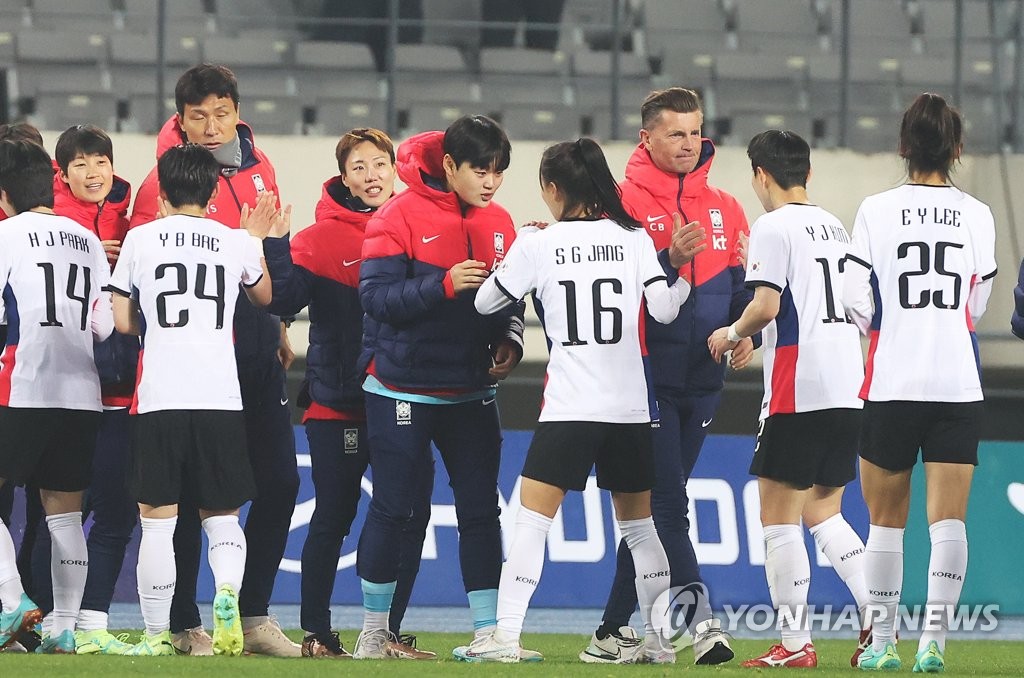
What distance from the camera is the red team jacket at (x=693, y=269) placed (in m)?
5.59

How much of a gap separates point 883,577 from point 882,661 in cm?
28

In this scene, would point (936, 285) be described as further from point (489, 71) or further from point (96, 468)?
point (489, 71)

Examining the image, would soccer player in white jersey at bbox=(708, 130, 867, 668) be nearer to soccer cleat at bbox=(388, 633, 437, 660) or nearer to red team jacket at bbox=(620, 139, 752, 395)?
red team jacket at bbox=(620, 139, 752, 395)

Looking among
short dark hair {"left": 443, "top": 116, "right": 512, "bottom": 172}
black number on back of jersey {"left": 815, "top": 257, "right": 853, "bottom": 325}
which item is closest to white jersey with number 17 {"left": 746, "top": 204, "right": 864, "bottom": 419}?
black number on back of jersey {"left": 815, "top": 257, "right": 853, "bottom": 325}

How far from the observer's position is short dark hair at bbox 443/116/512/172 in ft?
17.4

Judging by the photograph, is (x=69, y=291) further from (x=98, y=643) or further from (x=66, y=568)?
(x=98, y=643)

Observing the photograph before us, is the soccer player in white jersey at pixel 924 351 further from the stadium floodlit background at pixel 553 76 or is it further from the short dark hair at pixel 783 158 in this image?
the stadium floodlit background at pixel 553 76

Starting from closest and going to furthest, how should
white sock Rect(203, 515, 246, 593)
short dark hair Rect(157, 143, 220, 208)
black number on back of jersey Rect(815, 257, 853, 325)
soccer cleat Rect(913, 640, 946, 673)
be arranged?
soccer cleat Rect(913, 640, 946, 673) → white sock Rect(203, 515, 246, 593) → black number on back of jersey Rect(815, 257, 853, 325) → short dark hair Rect(157, 143, 220, 208)

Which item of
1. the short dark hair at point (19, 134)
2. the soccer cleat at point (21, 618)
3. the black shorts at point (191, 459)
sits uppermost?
the short dark hair at point (19, 134)

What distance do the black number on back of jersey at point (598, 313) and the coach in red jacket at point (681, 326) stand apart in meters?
0.44

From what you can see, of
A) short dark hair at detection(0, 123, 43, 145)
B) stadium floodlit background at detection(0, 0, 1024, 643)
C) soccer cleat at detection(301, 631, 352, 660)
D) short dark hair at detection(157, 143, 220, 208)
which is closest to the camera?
short dark hair at detection(157, 143, 220, 208)

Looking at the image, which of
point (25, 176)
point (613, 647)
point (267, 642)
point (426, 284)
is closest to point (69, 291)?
point (25, 176)

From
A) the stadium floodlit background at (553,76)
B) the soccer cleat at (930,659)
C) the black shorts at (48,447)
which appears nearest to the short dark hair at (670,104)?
the soccer cleat at (930,659)

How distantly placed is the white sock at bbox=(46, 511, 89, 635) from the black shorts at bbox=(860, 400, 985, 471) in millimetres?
2813
